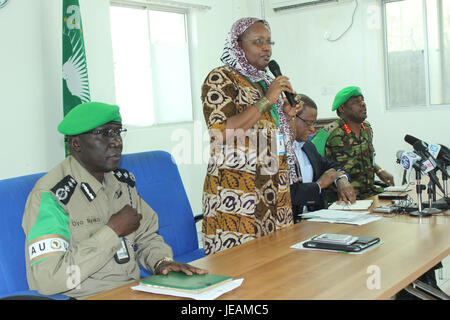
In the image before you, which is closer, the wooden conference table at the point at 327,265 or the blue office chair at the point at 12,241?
the wooden conference table at the point at 327,265

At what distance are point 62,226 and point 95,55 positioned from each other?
3.68m

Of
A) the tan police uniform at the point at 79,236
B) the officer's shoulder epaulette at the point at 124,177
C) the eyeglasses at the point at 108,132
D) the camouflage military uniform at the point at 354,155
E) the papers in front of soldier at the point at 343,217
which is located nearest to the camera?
the tan police uniform at the point at 79,236

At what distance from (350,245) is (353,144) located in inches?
74.5

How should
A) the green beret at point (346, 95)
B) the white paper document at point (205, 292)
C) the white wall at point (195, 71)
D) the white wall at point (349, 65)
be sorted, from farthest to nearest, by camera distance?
the white wall at point (349, 65)
the white wall at point (195, 71)
the green beret at point (346, 95)
the white paper document at point (205, 292)

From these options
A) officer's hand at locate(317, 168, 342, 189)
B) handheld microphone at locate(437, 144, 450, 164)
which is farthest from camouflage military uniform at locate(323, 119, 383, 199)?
handheld microphone at locate(437, 144, 450, 164)

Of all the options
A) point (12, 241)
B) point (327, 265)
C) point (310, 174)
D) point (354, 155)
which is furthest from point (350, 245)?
point (354, 155)

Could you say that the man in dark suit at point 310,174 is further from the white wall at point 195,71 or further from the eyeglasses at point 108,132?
the white wall at point 195,71

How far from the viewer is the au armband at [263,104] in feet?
7.81

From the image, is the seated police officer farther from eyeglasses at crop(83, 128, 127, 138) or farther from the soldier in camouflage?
the soldier in camouflage

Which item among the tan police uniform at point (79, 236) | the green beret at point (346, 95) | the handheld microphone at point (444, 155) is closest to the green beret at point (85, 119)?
the tan police uniform at point (79, 236)

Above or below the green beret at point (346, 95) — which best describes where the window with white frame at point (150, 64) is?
above

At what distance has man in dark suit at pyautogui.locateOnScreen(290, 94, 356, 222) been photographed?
308 cm

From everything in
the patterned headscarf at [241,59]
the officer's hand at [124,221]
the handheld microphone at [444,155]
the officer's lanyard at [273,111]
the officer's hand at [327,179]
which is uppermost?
the patterned headscarf at [241,59]

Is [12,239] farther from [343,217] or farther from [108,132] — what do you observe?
[343,217]
